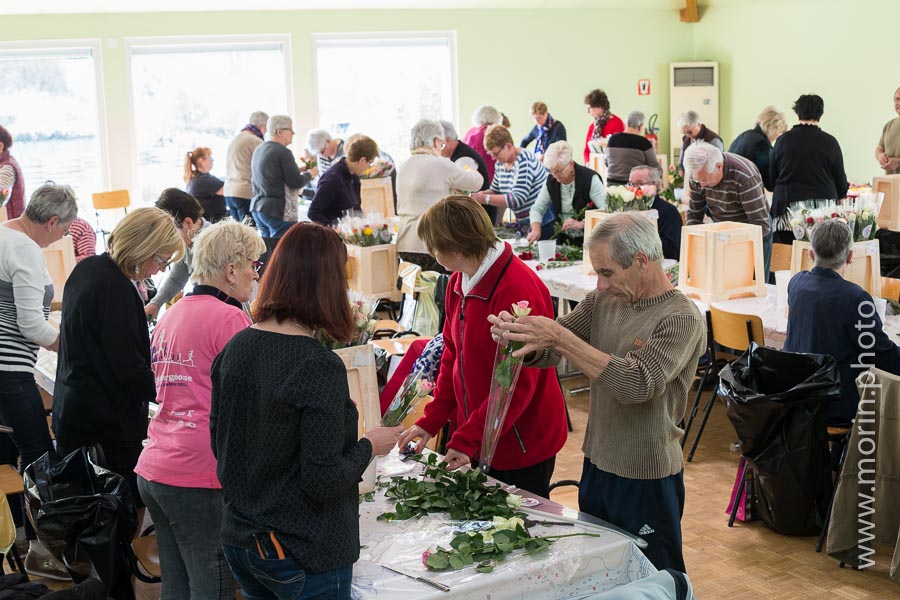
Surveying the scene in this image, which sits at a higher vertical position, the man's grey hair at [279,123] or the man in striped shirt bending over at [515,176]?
the man's grey hair at [279,123]

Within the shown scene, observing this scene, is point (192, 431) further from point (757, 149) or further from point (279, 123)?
point (757, 149)

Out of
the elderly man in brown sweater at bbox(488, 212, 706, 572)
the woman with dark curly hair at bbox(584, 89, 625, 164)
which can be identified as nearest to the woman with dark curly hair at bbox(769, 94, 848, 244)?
the woman with dark curly hair at bbox(584, 89, 625, 164)

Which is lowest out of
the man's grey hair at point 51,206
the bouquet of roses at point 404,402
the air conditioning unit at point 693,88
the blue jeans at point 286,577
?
the blue jeans at point 286,577

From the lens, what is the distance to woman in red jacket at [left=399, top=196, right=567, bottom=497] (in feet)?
9.04

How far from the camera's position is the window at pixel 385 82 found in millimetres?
12227

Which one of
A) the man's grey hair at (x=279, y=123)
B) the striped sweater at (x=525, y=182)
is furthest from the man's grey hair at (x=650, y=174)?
the man's grey hair at (x=279, y=123)

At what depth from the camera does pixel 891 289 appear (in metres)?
4.89

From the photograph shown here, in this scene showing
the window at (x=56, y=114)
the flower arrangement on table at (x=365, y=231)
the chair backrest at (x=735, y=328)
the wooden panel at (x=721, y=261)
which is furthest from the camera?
the window at (x=56, y=114)

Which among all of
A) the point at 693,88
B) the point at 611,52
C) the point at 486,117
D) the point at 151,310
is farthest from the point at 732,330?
the point at 693,88

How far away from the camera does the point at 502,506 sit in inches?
99.3

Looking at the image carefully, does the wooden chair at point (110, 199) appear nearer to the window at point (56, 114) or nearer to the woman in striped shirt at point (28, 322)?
the window at point (56, 114)

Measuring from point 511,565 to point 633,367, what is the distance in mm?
568

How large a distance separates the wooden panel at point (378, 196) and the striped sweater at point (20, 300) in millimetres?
5096

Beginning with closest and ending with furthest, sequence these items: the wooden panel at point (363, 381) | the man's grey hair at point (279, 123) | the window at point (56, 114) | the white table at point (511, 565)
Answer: the white table at point (511, 565)
the wooden panel at point (363, 381)
the man's grey hair at point (279, 123)
the window at point (56, 114)
